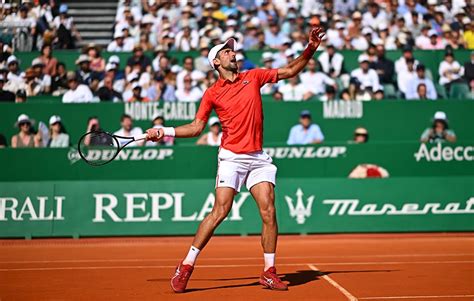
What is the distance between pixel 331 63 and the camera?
60.9 ft

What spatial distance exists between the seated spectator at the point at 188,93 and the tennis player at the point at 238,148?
31.4ft

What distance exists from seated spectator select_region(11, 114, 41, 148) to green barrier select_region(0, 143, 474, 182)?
466 mm

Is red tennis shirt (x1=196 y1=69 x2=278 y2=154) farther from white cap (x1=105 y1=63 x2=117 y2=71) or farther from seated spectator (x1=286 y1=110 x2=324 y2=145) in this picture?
white cap (x1=105 y1=63 x2=117 y2=71)

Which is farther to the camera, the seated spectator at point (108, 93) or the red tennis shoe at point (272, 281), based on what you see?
the seated spectator at point (108, 93)

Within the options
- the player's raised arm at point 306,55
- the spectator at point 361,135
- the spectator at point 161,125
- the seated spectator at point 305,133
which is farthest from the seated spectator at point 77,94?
the player's raised arm at point 306,55

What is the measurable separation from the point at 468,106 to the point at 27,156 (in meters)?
9.85

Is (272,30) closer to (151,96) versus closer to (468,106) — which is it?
(151,96)

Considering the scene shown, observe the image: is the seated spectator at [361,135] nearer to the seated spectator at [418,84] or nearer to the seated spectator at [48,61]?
the seated spectator at [418,84]

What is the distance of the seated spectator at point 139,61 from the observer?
60.2 ft

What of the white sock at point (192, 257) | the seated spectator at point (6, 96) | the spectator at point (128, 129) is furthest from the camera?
the seated spectator at point (6, 96)

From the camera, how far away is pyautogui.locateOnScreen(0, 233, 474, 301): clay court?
7.65 metres

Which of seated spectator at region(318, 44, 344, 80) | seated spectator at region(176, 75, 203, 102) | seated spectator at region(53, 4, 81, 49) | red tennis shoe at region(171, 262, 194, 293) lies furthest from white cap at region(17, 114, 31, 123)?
red tennis shoe at region(171, 262, 194, 293)

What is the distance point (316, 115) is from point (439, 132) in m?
2.73

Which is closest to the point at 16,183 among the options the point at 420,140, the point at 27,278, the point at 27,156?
the point at 27,156
